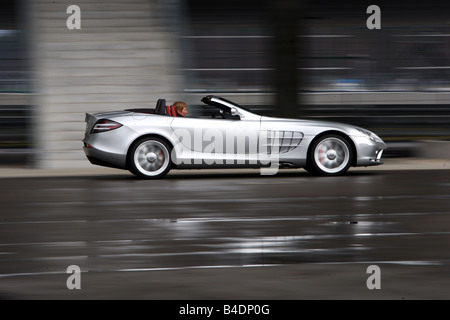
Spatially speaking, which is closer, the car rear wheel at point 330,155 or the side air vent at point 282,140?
the side air vent at point 282,140

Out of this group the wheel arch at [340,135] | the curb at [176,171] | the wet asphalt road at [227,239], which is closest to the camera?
the wet asphalt road at [227,239]

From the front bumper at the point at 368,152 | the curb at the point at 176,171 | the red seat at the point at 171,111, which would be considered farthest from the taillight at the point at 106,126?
the front bumper at the point at 368,152

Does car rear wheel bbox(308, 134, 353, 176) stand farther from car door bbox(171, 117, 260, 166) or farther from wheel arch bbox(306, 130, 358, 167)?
car door bbox(171, 117, 260, 166)

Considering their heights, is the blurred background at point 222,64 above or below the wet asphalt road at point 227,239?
above

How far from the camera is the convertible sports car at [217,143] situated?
12859mm

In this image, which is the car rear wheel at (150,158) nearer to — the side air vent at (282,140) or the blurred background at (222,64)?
the side air vent at (282,140)

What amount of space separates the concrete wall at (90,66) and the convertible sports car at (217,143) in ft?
9.98

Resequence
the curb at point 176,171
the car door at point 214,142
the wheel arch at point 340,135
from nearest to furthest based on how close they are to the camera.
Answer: the car door at point 214,142
the wheel arch at point 340,135
the curb at point 176,171

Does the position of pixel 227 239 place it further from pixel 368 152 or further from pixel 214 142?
pixel 368 152

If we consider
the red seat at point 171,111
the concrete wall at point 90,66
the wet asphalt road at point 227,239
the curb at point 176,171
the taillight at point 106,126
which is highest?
the concrete wall at point 90,66

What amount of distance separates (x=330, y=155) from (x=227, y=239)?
18.7 feet

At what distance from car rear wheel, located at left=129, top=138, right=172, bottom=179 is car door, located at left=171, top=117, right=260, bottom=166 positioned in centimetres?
22

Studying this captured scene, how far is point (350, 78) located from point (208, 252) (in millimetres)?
19705
